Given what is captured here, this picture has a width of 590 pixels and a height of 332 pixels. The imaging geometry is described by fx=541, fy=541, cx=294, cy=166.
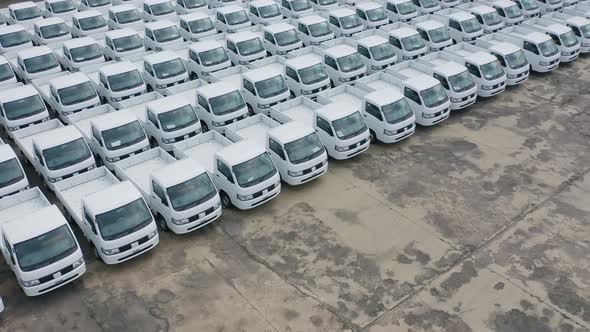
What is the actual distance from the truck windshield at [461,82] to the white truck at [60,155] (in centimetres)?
1477

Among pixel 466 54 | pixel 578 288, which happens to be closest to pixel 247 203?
pixel 578 288

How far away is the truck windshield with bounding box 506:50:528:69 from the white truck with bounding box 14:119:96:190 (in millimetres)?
19015

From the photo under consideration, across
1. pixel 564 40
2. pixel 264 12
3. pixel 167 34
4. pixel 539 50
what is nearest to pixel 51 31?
pixel 167 34

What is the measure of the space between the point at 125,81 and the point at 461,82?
47.3ft

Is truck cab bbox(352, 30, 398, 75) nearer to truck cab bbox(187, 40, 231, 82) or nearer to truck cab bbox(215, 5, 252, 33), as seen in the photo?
truck cab bbox(187, 40, 231, 82)

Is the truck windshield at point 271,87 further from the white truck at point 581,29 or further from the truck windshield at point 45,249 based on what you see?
the white truck at point 581,29

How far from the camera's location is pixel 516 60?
25.6 m

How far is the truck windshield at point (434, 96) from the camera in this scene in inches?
860

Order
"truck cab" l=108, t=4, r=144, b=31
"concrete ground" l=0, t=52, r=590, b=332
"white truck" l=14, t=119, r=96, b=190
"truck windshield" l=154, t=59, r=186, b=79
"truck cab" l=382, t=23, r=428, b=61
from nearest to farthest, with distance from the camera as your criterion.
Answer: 1. "concrete ground" l=0, t=52, r=590, b=332
2. "white truck" l=14, t=119, r=96, b=190
3. "truck windshield" l=154, t=59, r=186, b=79
4. "truck cab" l=382, t=23, r=428, b=61
5. "truck cab" l=108, t=4, r=144, b=31

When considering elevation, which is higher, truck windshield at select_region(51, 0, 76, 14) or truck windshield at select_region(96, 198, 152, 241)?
truck windshield at select_region(51, 0, 76, 14)

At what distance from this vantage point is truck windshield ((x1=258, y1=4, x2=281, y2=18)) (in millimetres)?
31547

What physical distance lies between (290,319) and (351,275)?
7.56ft

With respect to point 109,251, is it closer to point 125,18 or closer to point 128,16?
point 125,18

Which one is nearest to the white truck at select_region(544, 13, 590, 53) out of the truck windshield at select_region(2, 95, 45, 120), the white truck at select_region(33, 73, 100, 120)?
the white truck at select_region(33, 73, 100, 120)
